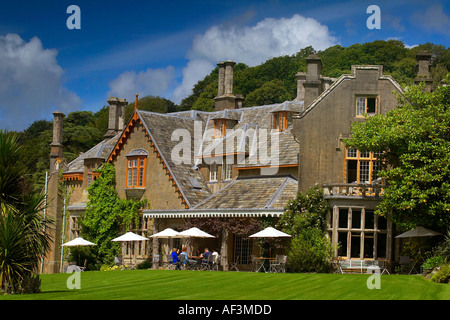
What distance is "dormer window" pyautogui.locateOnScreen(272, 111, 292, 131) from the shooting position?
47.0 m

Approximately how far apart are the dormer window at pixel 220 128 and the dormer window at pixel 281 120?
4.10 meters

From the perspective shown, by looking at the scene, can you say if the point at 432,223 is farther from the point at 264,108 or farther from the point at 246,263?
the point at 264,108

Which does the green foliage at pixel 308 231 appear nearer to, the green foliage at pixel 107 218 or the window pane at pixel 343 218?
the window pane at pixel 343 218

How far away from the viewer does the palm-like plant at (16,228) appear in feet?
77.0

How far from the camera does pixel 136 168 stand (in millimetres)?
48500

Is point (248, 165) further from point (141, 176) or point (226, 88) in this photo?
point (226, 88)

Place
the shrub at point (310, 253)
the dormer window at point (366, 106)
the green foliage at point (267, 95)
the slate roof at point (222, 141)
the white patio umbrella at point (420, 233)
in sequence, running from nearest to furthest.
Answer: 1. the white patio umbrella at point (420, 233)
2. the shrub at point (310, 253)
3. the dormer window at point (366, 106)
4. the slate roof at point (222, 141)
5. the green foliage at point (267, 95)

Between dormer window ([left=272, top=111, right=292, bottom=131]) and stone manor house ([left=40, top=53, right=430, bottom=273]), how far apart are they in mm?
63

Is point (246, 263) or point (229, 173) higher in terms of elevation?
point (229, 173)

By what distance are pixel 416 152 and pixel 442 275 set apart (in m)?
7.62

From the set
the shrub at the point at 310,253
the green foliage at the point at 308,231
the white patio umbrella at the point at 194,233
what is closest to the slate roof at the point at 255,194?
the green foliage at the point at 308,231
